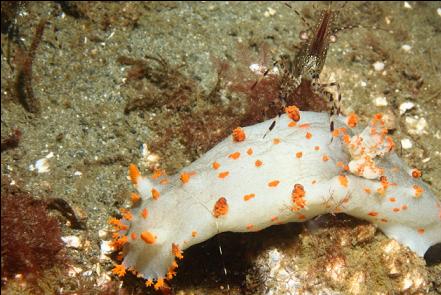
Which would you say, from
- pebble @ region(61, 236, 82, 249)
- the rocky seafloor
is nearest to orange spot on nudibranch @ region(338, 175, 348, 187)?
the rocky seafloor

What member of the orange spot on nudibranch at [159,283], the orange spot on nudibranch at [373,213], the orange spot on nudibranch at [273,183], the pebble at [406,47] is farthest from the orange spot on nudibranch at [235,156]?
the pebble at [406,47]

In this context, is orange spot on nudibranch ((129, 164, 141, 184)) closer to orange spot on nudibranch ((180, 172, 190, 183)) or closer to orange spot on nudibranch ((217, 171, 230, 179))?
orange spot on nudibranch ((180, 172, 190, 183))

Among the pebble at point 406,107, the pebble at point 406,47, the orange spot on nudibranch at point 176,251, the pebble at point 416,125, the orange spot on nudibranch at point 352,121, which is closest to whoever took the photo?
the orange spot on nudibranch at point 176,251

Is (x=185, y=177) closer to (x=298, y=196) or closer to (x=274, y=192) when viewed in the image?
(x=274, y=192)

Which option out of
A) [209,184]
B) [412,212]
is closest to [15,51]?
[209,184]

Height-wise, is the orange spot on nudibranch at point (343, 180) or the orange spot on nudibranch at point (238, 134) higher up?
the orange spot on nudibranch at point (238, 134)

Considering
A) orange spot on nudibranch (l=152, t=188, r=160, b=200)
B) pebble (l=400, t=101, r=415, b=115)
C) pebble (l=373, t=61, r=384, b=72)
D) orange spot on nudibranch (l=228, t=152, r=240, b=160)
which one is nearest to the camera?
orange spot on nudibranch (l=152, t=188, r=160, b=200)

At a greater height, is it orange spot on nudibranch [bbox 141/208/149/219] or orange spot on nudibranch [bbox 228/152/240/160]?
orange spot on nudibranch [bbox 228/152/240/160]

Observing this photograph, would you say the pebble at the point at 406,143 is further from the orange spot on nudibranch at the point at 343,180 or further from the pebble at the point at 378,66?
the orange spot on nudibranch at the point at 343,180
